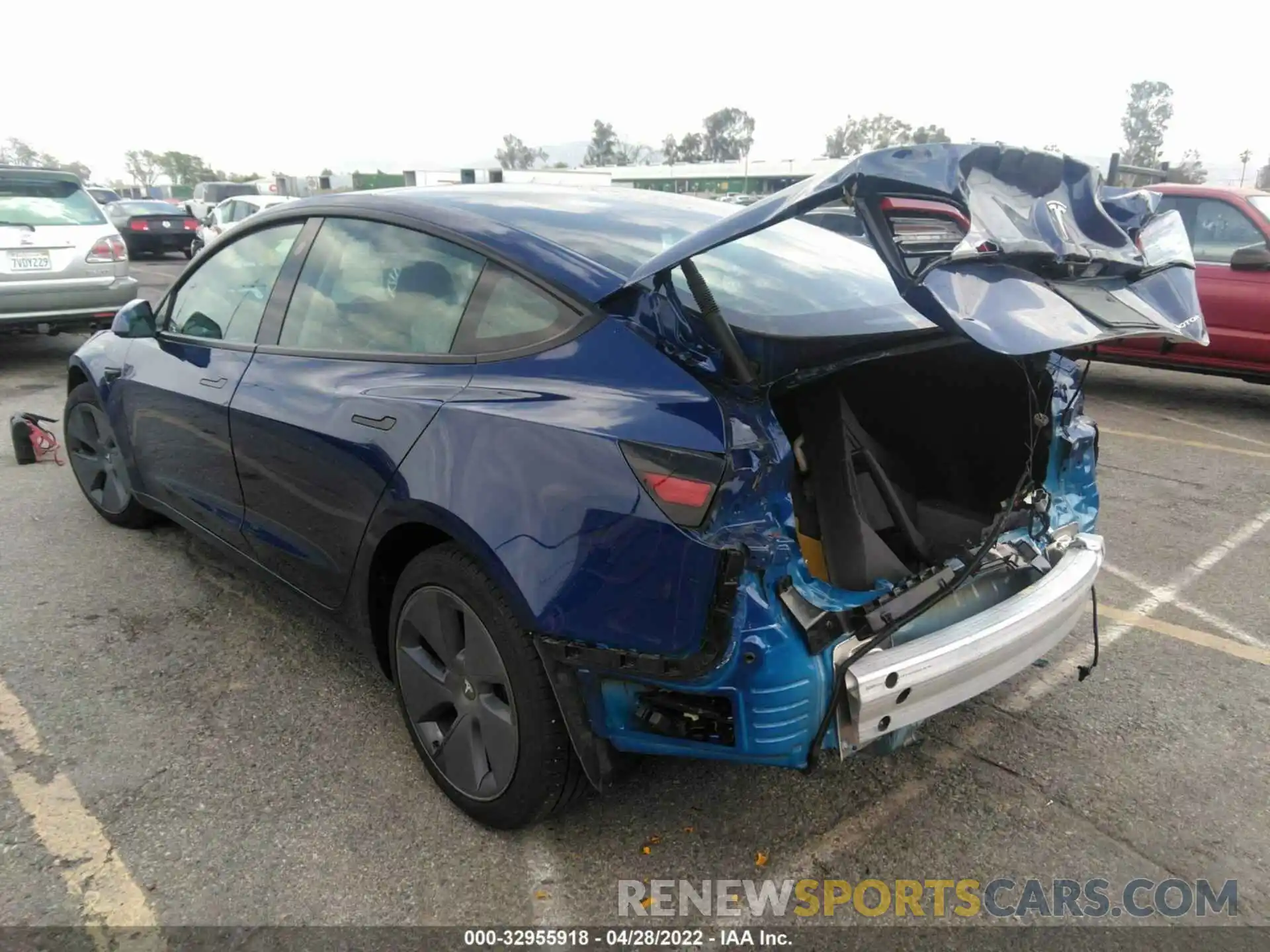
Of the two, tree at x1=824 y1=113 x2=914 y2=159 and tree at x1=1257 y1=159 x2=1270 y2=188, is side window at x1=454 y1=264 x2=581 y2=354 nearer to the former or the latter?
tree at x1=1257 y1=159 x2=1270 y2=188

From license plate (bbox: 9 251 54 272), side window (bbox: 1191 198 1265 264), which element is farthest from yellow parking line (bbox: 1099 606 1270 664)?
license plate (bbox: 9 251 54 272)

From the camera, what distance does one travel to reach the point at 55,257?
770 centimetres

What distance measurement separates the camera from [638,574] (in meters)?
1.89

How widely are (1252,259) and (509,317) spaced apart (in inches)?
259

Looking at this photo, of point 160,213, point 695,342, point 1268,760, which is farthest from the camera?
point 160,213

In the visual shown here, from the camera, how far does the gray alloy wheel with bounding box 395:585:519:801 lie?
2.19 metres

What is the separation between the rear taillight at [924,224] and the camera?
174 centimetres

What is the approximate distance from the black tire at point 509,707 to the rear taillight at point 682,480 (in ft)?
1.63

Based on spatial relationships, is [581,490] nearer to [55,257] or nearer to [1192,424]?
[1192,424]

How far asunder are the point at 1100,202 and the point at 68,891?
120 inches

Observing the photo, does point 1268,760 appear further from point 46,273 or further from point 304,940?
point 46,273

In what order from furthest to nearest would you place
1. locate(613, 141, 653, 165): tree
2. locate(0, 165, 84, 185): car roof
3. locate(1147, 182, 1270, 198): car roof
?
locate(613, 141, 653, 165): tree < locate(0, 165, 84, 185): car roof < locate(1147, 182, 1270, 198): car roof

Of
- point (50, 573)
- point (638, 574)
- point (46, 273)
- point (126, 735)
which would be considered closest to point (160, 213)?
point (46, 273)

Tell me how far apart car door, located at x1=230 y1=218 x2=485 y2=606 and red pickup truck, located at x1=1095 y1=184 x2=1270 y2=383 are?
19.0 ft
